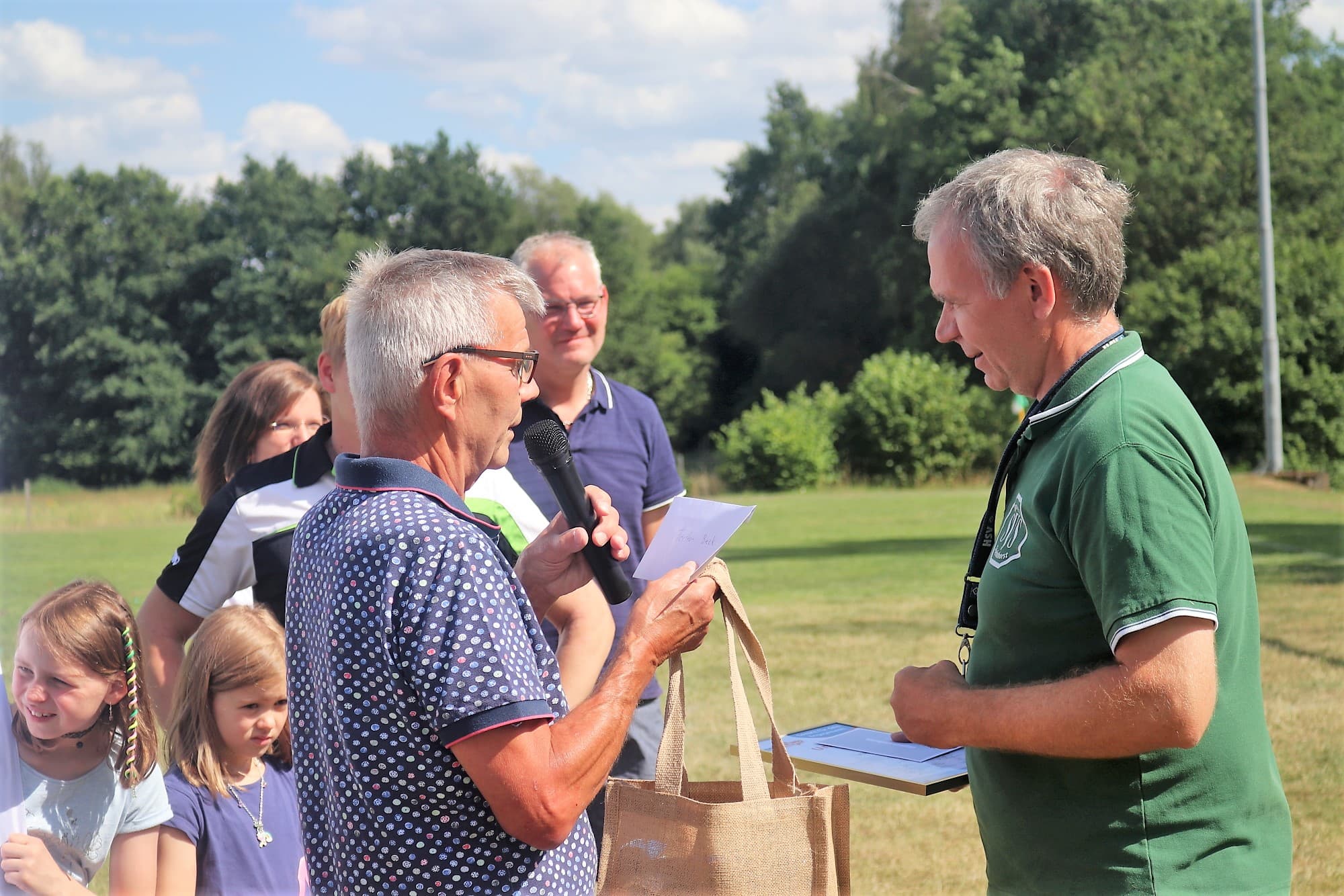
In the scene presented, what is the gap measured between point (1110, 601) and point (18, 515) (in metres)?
33.0

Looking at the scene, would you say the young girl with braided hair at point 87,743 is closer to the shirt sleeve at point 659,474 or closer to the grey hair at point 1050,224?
the shirt sleeve at point 659,474

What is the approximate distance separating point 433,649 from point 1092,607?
41.9 inches

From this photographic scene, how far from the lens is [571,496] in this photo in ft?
8.74

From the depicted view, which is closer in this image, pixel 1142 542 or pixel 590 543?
pixel 1142 542

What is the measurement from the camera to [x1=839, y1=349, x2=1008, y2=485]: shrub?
36438mm

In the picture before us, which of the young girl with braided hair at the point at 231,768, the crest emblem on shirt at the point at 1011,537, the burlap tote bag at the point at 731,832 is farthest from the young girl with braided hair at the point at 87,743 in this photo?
the crest emblem on shirt at the point at 1011,537

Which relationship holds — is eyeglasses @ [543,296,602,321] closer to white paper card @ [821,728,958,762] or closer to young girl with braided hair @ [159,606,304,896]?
young girl with braided hair @ [159,606,304,896]

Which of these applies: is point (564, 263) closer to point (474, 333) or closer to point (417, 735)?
point (474, 333)

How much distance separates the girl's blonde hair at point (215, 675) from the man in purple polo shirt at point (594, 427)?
1.10 m

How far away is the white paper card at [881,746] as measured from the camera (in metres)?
2.47

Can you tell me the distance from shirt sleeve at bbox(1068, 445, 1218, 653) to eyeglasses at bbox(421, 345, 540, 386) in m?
0.95

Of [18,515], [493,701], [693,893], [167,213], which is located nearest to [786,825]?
[693,893]

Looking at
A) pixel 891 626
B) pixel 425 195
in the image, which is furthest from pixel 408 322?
pixel 425 195

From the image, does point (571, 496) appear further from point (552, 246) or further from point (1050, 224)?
point (552, 246)
